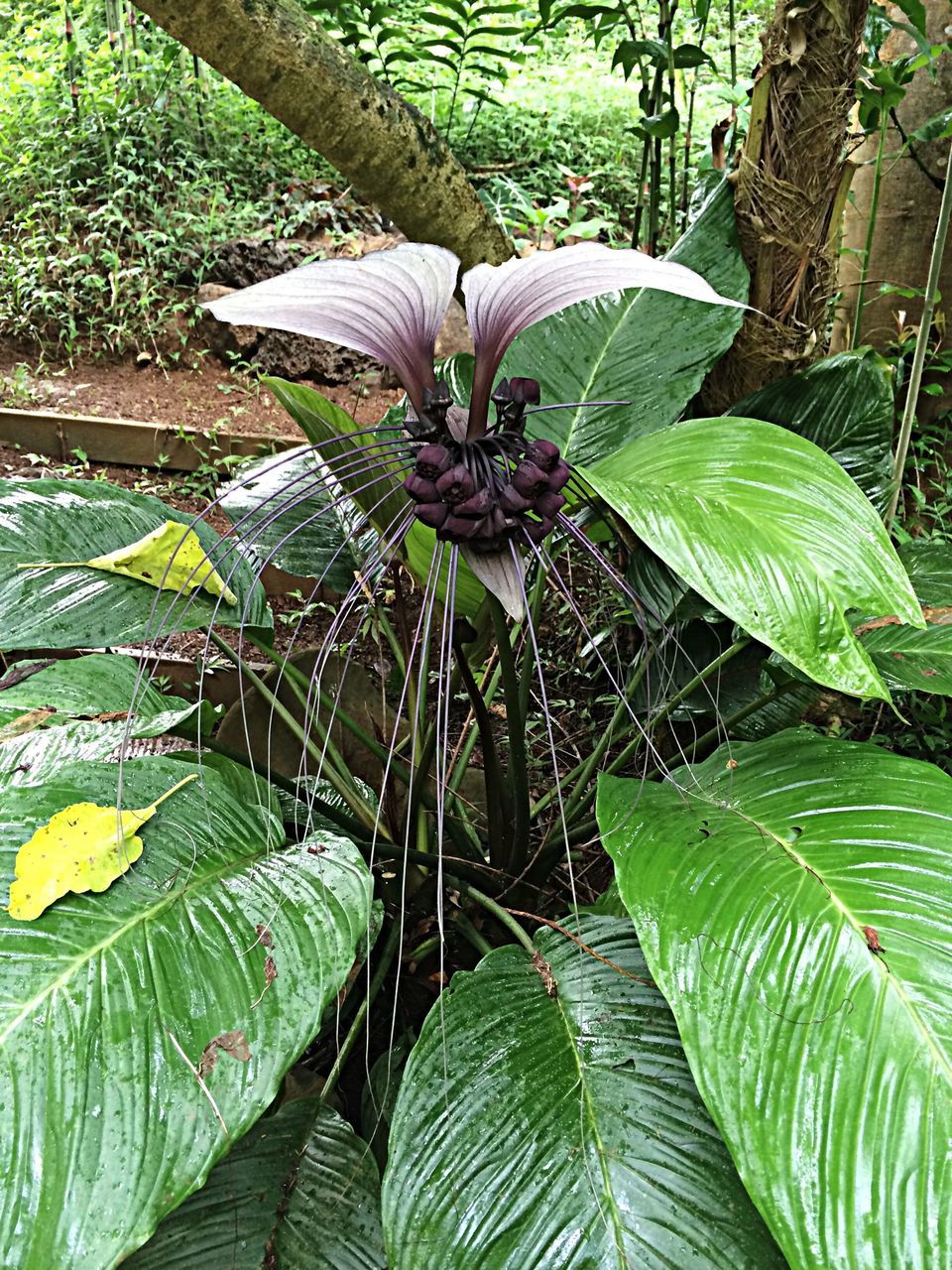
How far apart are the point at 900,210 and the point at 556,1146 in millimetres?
2091

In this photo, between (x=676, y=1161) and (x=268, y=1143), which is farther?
(x=268, y=1143)

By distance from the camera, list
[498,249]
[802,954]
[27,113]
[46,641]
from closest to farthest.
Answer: [802,954], [46,641], [498,249], [27,113]

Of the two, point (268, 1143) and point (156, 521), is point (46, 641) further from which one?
point (268, 1143)

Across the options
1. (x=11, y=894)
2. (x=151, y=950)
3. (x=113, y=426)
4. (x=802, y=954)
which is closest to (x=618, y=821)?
(x=802, y=954)

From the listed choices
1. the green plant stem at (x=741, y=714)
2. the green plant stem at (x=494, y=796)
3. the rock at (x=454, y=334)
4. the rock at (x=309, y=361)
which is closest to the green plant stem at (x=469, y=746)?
the green plant stem at (x=494, y=796)

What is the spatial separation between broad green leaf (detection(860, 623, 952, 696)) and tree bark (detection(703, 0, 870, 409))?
1.56 feet

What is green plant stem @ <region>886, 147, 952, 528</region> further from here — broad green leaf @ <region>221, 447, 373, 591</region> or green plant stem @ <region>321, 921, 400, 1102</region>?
green plant stem @ <region>321, 921, 400, 1102</region>

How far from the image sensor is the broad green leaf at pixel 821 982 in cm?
72

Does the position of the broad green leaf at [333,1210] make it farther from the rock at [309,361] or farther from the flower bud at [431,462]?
the rock at [309,361]

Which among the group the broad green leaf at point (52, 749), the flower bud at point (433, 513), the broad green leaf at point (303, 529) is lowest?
the broad green leaf at point (52, 749)

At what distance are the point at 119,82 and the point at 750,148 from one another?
3685 mm

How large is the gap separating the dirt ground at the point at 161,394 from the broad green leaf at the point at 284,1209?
2.08 m

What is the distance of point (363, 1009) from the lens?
3.84 ft

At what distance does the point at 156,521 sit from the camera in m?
1.41
